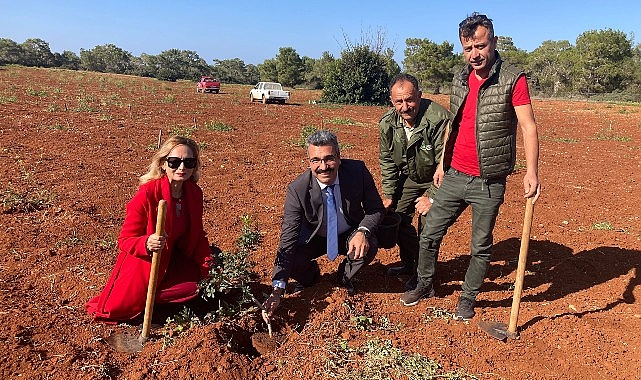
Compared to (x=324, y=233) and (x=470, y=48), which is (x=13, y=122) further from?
(x=470, y=48)

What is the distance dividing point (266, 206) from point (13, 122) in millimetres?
8294

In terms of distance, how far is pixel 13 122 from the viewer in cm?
1066

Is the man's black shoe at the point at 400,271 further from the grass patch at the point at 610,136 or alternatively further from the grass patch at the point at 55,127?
the grass patch at the point at 610,136

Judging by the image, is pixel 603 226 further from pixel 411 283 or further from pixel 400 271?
pixel 411 283

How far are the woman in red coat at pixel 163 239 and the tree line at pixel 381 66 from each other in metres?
2.11

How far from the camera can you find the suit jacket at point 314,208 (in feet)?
10.1

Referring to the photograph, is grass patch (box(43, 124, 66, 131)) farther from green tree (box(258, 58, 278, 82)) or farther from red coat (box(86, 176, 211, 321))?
green tree (box(258, 58, 278, 82))

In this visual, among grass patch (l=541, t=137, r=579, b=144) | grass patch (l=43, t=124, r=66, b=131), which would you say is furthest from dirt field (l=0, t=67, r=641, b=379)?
grass patch (l=541, t=137, r=579, b=144)

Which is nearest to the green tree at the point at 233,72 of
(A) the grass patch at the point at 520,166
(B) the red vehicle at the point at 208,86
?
(B) the red vehicle at the point at 208,86

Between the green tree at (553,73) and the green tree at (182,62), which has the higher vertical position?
the green tree at (182,62)

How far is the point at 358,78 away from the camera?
26.4 meters

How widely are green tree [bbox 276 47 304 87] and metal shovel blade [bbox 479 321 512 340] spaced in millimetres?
62109

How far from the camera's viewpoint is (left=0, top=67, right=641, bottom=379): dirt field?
2.65 meters

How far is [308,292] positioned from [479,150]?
1.58 m
